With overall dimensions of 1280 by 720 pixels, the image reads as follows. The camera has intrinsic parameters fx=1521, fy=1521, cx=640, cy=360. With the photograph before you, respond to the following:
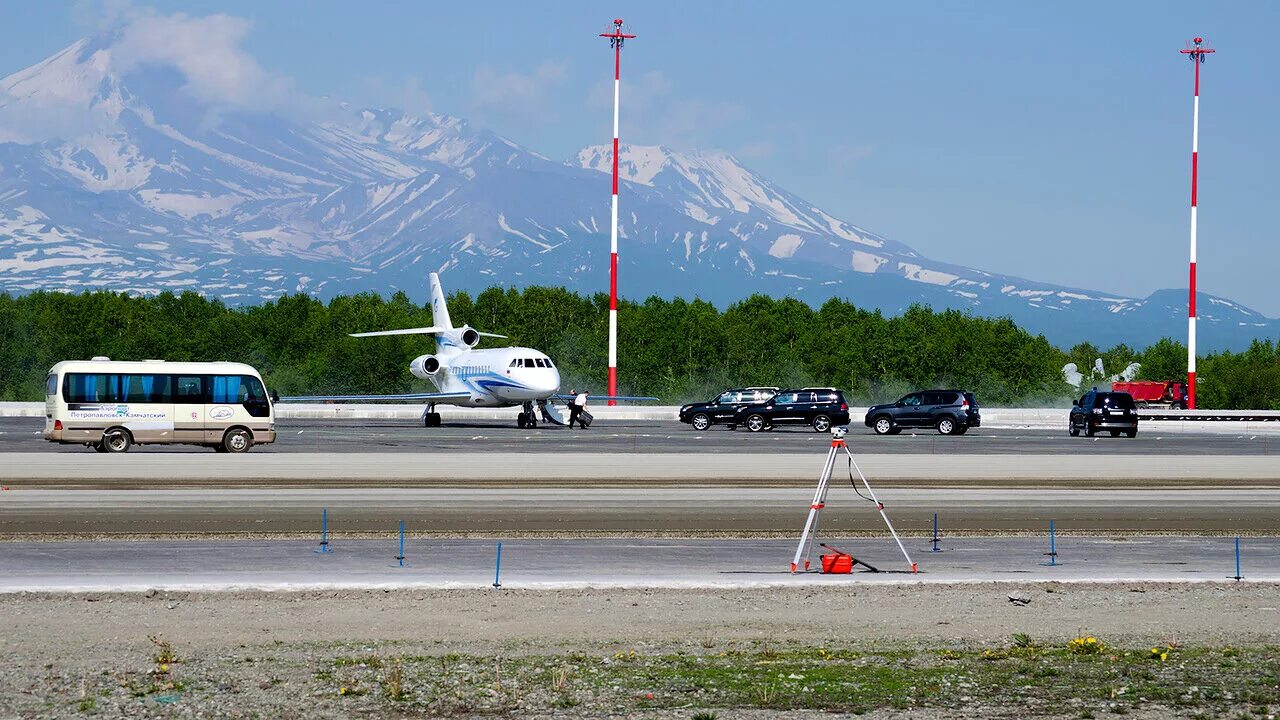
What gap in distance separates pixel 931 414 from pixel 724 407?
8349 mm

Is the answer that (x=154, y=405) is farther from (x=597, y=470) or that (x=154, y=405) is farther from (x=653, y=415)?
(x=653, y=415)

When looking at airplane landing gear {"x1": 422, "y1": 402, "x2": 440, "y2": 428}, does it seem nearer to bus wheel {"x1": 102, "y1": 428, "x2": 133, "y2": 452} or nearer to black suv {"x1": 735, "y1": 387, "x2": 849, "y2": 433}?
black suv {"x1": 735, "y1": 387, "x2": 849, "y2": 433}

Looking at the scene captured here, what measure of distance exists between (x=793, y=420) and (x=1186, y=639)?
4626 cm

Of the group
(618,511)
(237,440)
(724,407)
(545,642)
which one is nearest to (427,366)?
(724,407)

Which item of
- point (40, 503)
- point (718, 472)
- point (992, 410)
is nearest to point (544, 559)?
point (40, 503)

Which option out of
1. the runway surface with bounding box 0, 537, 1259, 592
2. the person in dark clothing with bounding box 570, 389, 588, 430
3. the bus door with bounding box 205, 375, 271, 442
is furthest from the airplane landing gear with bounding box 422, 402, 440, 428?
Answer: the runway surface with bounding box 0, 537, 1259, 592

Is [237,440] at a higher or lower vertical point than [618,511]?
higher

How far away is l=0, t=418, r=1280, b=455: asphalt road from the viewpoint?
47.8 m

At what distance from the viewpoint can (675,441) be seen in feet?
173

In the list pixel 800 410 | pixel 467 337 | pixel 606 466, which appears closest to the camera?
pixel 606 466

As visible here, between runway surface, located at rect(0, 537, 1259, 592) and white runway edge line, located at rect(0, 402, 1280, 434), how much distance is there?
152 ft

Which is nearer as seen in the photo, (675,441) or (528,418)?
(675,441)

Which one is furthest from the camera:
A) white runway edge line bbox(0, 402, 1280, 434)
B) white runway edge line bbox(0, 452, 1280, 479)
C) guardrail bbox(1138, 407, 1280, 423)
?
guardrail bbox(1138, 407, 1280, 423)

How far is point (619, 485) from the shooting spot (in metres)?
34.9
